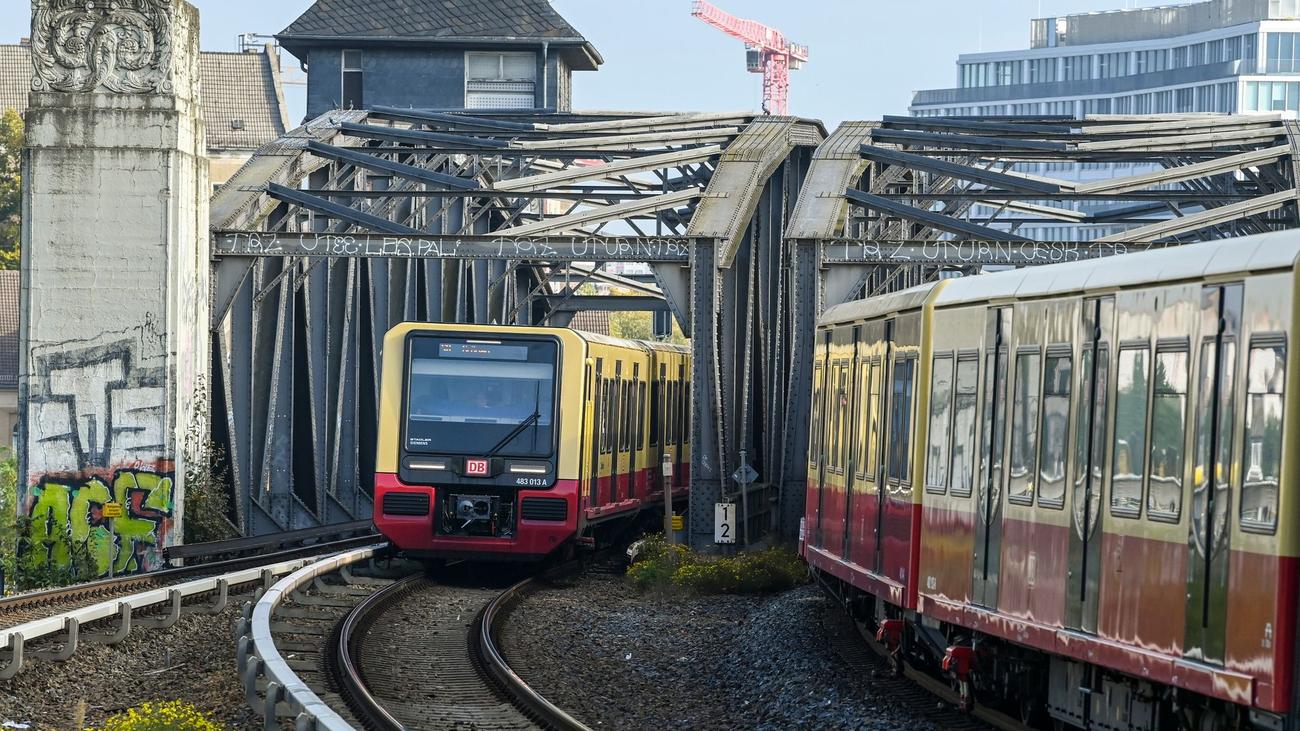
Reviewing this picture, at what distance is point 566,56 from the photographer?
5506 cm

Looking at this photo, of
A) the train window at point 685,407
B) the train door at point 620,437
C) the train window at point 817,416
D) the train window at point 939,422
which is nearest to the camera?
the train window at point 939,422

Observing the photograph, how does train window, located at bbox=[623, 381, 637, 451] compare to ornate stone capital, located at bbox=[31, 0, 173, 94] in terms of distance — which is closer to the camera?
ornate stone capital, located at bbox=[31, 0, 173, 94]

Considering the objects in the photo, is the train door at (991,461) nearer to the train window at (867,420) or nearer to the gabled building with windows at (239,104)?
the train window at (867,420)

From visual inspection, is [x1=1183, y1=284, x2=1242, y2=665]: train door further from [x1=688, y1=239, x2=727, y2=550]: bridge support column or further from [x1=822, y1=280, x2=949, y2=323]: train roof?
[x1=688, y1=239, x2=727, y2=550]: bridge support column

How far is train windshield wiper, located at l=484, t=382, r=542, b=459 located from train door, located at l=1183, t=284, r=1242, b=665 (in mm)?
13673

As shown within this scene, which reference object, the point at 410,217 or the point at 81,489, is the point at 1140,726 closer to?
the point at 81,489

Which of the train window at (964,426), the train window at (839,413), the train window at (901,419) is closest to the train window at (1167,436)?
the train window at (964,426)

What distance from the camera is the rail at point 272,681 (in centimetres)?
1030

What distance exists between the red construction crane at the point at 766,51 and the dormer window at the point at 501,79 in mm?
135038

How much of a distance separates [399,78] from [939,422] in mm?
42425

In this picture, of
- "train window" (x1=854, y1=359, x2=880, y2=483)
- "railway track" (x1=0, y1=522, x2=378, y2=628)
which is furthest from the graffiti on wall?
"train window" (x1=854, y1=359, x2=880, y2=483)

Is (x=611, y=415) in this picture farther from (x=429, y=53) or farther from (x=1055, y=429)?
(x=429, y=53)

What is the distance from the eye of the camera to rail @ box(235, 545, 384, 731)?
10.3 m

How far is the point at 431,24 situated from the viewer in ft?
177
